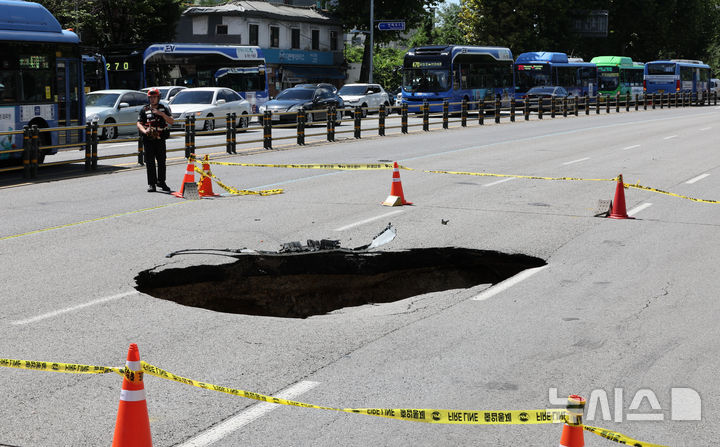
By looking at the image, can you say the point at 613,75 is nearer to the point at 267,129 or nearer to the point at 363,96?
the point at 363,96

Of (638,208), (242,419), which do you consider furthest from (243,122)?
(242,419)

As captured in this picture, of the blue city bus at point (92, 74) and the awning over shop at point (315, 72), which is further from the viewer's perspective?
the awning over shop at point (315, 72)

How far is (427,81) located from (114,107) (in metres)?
21.6

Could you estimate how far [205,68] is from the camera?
42.0 meters

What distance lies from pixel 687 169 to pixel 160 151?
12093mm

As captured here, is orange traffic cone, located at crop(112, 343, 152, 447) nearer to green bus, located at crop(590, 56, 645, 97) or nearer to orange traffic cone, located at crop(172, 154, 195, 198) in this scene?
orange traffic cone, located at crop(172, 154, 195, 198)

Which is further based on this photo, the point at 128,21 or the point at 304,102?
the point at 128,21

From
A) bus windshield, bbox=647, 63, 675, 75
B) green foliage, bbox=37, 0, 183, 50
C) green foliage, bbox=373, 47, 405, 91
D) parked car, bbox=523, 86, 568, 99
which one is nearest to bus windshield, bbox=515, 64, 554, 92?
parked car, bbox=523, 86, 568, 99

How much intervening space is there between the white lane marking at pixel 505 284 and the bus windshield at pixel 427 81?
38977 mm

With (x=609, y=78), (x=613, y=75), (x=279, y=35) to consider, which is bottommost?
(x=609, y=78)

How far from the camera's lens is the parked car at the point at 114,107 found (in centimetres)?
3034

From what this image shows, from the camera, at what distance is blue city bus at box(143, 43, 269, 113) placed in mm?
41312

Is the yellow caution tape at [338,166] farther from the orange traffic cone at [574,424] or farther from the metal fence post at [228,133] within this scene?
the orange traffic cone at [574,424]

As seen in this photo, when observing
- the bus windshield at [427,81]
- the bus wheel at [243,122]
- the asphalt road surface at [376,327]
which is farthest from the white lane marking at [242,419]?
the bus windshield at [427,81]
